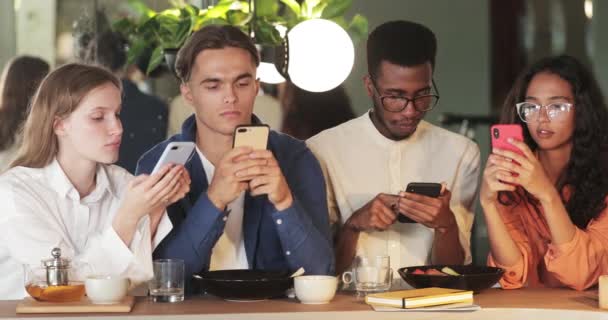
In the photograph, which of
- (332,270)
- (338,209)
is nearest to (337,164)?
(338,209)

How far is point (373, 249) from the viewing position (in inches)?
151

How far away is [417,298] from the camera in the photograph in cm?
294

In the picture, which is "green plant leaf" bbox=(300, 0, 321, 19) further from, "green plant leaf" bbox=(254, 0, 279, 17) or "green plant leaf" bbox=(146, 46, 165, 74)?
"green plant leaf" bbox=(146, 46, 165, 74)

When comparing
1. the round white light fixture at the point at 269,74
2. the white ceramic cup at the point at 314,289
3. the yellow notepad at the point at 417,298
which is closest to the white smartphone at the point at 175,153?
the white ceramic cup at the point at 314,289

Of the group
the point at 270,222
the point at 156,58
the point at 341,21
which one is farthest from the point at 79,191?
the point at 341,21

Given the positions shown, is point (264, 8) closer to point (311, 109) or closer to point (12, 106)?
point (311, 109)

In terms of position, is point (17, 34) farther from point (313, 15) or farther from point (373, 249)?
point (373, 249)

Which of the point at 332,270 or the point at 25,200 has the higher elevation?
the point at 25,200

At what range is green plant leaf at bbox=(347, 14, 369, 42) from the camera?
439 cm

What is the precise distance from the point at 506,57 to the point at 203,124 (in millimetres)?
3227

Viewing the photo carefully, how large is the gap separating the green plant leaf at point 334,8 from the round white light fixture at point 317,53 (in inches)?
4.8

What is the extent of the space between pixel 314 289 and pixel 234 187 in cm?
45

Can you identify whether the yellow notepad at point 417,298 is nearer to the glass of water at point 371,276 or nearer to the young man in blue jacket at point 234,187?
the glass of water at point 371,276

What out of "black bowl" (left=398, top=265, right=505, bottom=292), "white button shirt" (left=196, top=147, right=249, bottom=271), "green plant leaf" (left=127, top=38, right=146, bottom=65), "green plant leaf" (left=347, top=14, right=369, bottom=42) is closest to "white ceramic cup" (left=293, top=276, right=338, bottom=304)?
"black bowl" (left=398, top=265, right=505, bottom=292)
